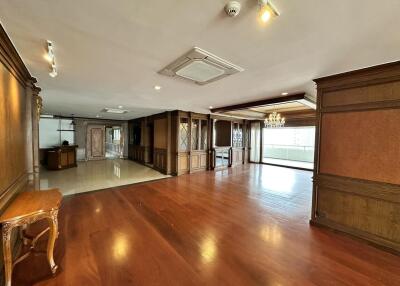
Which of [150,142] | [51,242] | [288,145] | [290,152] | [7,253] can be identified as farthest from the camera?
[288,145]

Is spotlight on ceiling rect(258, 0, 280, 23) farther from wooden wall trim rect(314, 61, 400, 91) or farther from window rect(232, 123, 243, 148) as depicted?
window rect(232, 123, 243, 148)

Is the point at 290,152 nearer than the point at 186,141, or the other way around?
the point at 186,141

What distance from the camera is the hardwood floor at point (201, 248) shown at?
1796mm

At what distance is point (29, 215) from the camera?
1.64 m

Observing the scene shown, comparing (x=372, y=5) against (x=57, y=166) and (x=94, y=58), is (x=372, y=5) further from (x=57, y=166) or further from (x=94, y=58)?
(x=57, y=166)

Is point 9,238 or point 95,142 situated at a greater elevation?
A: point 95,142

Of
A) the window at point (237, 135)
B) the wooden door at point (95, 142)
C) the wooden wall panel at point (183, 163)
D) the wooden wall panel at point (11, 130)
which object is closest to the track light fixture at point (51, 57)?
the wooden wall panel at point (11, 130)

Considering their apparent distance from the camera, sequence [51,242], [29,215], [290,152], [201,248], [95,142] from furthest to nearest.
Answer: [290,152], [95,142], [201,248], [51,242], [29,215]

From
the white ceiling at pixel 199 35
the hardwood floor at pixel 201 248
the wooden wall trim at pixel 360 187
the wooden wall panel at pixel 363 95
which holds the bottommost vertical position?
the hardwood floor at pixel 201 248

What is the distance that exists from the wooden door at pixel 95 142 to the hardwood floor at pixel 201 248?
644 centimetres

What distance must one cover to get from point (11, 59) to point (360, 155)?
184 inches

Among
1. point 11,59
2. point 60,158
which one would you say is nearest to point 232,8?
point 11,59

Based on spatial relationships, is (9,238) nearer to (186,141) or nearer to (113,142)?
(186,141)

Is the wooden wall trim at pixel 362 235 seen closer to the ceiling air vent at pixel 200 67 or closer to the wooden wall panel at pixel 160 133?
the ceiling air vent at pixel 200 67
